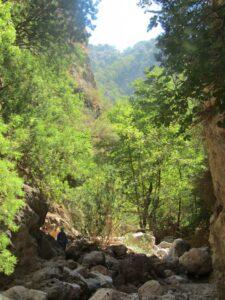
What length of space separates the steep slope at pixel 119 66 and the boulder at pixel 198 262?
86.5 meters

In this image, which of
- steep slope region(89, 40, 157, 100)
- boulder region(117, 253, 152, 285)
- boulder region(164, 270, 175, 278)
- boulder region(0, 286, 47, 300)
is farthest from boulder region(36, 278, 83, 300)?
steep slope region(89, 40, 157, 100)

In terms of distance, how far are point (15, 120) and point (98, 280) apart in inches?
239

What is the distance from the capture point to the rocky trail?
38.2ft

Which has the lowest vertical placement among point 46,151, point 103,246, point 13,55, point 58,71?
point 103,246

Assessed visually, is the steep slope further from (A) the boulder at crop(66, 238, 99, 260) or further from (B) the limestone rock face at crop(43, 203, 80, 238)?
(A) the boulder at crop(66, 238, 99, 260)

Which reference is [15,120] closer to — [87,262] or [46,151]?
[46,151]

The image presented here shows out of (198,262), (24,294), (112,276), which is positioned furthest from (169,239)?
(24,294)

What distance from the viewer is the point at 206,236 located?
19500mm

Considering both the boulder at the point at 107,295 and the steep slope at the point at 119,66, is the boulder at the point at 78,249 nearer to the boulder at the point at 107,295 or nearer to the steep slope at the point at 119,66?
the boulder at the point at 107,295

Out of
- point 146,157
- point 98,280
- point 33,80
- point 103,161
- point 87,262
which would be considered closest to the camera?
point 98,280

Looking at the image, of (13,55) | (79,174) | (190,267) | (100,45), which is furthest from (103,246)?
(100,45)

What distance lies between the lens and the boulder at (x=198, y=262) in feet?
53.9

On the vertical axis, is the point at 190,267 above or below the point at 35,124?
below

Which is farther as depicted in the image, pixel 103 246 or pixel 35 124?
pixel 103 246
